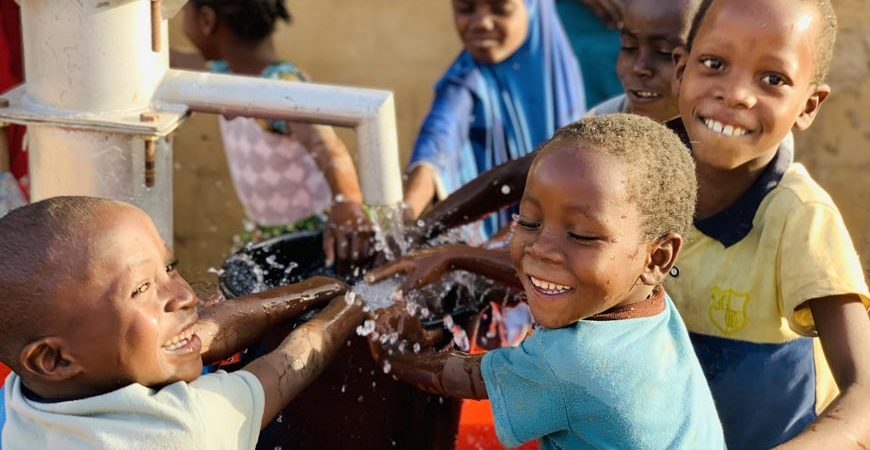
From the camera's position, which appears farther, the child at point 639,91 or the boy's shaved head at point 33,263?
the child at point 639,91

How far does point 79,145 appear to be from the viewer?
5.42 ft

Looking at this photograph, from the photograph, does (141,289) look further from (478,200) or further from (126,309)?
(478,200)

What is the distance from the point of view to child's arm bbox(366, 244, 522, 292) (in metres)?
1.78

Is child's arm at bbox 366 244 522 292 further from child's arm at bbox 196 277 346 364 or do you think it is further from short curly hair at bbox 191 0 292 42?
short curly hair at bbox 191 0 292 42

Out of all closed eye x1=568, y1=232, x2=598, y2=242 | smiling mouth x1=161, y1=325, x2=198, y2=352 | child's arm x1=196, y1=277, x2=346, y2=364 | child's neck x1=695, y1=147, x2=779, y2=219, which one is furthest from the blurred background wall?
closed eye x1=568, y1=232, x2=598, y2=242

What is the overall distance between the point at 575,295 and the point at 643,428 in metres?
0.19

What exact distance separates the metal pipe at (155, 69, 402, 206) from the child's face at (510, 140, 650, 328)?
32cm

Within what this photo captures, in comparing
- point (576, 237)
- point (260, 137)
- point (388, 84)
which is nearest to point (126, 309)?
point (576, 237)

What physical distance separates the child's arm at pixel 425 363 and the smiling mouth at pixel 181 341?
249mm

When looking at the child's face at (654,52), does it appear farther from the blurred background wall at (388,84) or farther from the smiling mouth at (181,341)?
the blurred background wall at (388,84)

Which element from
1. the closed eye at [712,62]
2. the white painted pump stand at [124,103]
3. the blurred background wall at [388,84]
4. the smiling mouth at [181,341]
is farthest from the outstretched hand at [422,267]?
the blurred background wall at [388,84]

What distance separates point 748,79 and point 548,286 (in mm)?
501

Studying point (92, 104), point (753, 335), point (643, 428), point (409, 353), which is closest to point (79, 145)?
point (92, 104)

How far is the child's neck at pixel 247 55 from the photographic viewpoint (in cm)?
317
